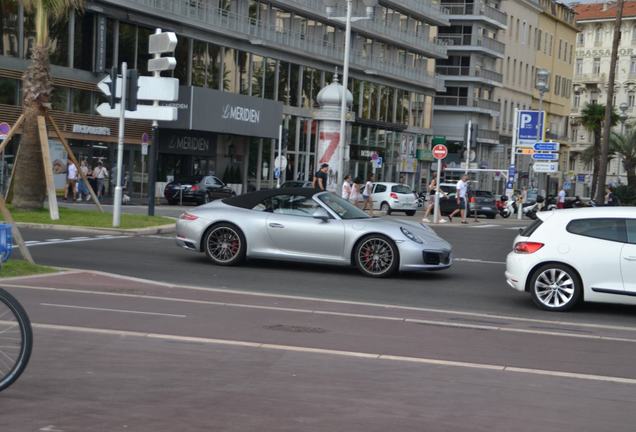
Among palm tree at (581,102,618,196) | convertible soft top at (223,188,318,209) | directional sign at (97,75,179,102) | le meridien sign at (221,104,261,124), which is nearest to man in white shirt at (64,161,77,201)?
le meridien sign at (221,104,261,124)

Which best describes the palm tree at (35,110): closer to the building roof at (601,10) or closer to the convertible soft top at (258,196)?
the convertible soft top at (258,196)

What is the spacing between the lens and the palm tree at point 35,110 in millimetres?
25781

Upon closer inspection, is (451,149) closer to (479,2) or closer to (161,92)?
(479,2)

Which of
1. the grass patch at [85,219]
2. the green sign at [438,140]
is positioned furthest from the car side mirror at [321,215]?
the green sign at [438,140]

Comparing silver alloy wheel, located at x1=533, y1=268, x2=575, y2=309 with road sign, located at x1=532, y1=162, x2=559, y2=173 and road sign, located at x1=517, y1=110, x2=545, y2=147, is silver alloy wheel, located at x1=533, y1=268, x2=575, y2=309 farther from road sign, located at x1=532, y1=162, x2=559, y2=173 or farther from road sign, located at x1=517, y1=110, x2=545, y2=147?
road sign, located at x1=517, y1=110, x2=545, y2=147

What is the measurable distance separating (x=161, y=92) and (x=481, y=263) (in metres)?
9.47

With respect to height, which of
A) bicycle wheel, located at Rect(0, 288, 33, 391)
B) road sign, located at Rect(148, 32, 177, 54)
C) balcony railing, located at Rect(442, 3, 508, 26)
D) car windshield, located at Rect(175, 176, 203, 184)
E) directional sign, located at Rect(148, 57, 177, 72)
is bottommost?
car windshield, located at Rect(175, 176, 203, 184)

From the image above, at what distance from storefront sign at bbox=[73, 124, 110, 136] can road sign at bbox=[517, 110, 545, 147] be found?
22.0m

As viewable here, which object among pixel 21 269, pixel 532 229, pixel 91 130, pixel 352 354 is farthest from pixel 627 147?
pixel 352 354

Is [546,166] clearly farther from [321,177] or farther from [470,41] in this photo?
[470,41]

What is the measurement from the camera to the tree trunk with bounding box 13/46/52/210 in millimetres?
25766

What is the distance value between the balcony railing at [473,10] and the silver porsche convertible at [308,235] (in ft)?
245

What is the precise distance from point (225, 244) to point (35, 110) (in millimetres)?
10383

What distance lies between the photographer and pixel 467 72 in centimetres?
9200
